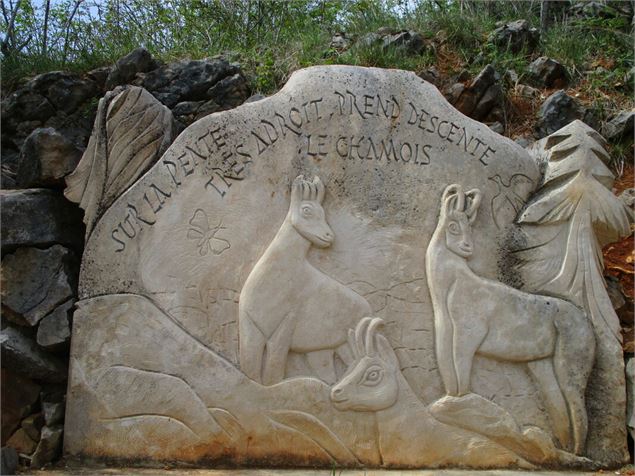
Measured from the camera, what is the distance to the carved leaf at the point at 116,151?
13.7ft

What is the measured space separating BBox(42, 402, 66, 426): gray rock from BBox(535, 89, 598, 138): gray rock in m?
4.31

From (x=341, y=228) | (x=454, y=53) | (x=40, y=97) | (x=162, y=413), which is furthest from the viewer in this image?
(x=454, y=53)

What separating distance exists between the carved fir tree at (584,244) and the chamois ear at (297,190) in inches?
54.4

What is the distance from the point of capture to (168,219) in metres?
4.12

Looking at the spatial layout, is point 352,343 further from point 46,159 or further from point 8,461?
point 46,159

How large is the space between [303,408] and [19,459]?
158 centimetres

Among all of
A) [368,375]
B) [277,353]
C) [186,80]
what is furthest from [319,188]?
[186,80]

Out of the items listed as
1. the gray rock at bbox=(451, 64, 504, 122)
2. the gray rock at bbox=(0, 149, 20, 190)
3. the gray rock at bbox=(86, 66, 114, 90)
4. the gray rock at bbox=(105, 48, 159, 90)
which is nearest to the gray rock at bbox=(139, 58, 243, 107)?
the gray rock at bbox=(105, 48, 159, 90)

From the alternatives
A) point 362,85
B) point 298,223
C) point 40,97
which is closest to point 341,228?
point 298,223

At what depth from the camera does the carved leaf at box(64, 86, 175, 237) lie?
164 inches

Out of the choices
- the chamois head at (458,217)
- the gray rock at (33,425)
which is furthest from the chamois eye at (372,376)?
the gray rock at (33,425)

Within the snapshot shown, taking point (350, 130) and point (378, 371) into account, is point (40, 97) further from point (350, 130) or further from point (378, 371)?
point (378, 371)

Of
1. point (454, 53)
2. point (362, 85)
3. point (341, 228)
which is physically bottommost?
point (341, 228)

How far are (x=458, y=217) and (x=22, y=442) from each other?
9.22ft
